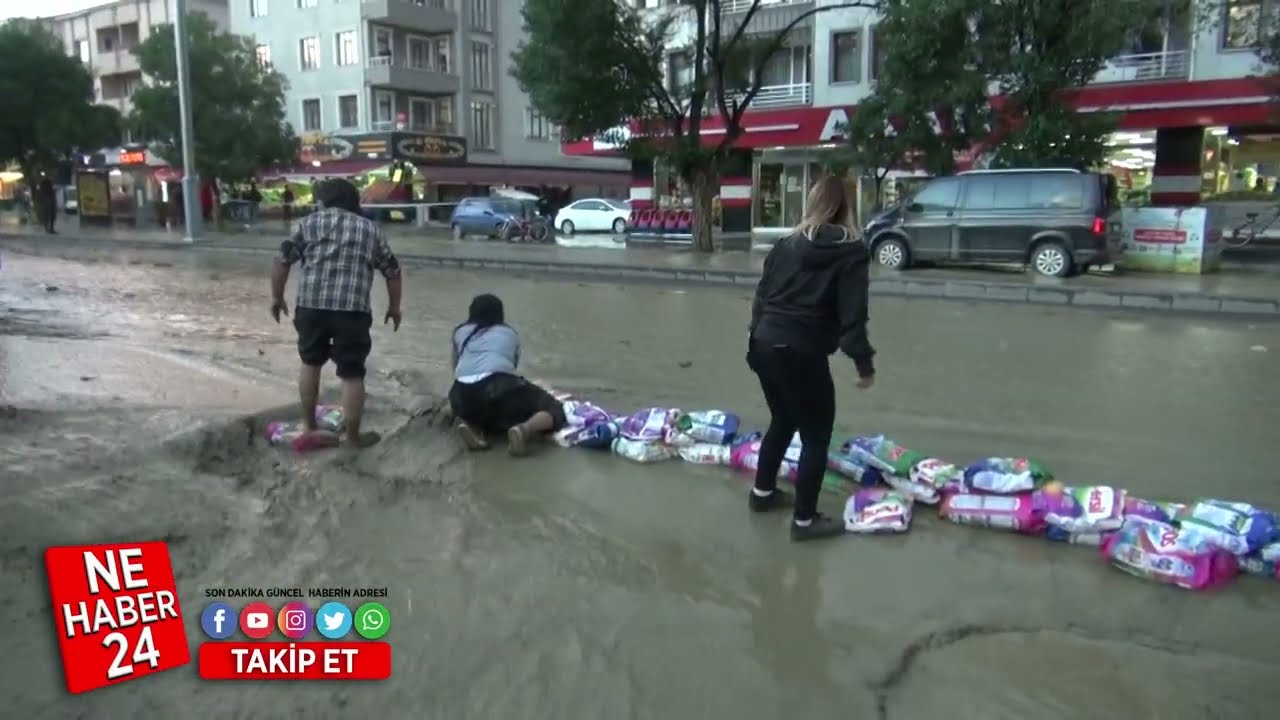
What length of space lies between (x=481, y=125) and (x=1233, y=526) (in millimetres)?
48596

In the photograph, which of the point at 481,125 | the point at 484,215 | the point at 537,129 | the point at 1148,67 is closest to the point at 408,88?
the point at 481,125

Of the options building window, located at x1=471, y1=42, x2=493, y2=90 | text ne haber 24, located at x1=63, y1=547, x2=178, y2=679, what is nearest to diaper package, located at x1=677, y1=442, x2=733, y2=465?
text ne haber 24, located at x1=63, y1=547, x2=178, y2=679

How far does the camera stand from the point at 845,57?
30.8 metres

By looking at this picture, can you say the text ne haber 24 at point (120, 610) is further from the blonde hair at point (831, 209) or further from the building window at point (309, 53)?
the building window at point (309, 53)

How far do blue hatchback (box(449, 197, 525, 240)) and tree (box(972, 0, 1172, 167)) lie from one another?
1497 centimetres

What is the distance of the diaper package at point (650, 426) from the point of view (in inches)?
218

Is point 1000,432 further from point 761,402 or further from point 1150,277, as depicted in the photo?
point 1150,277

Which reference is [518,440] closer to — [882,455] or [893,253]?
[882,455]

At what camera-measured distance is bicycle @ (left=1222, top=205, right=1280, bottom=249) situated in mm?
22094

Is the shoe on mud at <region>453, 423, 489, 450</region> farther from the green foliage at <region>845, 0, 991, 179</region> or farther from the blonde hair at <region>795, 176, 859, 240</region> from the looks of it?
the green foliage at <region>845, 0, 991, 179</region>

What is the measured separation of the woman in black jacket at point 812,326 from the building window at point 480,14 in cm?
4891

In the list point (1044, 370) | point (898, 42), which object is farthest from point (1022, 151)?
point (1044, 370)

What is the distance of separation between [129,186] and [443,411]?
1375 inches

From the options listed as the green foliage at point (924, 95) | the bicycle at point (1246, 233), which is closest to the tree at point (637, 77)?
the green foliage at point (924, 95)
